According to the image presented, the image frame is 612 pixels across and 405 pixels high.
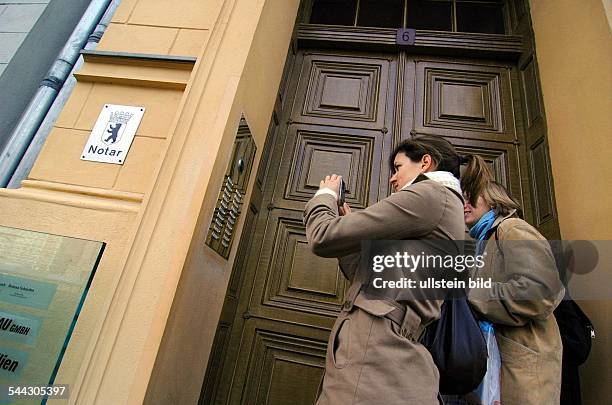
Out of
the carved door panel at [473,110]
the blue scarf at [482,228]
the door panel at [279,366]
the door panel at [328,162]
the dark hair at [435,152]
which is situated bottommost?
the door panel at [279,366]

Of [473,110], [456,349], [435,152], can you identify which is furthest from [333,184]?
[473,110]

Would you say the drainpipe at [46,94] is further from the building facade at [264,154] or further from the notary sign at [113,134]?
the notary sign at [113,134]

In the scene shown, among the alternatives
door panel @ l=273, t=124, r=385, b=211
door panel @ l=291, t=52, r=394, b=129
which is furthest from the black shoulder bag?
door panel @ l=291, t=52, r=394, b=129

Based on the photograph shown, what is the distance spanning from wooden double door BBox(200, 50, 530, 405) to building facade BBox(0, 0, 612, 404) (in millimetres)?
11

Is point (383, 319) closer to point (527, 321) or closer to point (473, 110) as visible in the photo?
point (527, 321)

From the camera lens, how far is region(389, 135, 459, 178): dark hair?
1219mm

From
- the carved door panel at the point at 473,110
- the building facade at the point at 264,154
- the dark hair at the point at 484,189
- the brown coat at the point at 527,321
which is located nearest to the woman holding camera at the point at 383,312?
the brown coat at the point at 527,321

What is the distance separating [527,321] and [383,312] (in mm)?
589

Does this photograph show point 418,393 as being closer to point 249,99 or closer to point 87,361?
point 87,361

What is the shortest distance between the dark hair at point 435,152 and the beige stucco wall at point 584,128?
3.01ft

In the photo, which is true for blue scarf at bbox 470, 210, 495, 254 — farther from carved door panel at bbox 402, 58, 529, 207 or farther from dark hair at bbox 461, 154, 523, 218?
carved door panel at bbox 402, 58, 529, 207

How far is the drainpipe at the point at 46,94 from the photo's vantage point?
1.90 m

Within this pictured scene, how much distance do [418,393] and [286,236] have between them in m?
1.42

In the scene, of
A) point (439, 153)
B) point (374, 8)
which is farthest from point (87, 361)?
A: point (374, 8)
